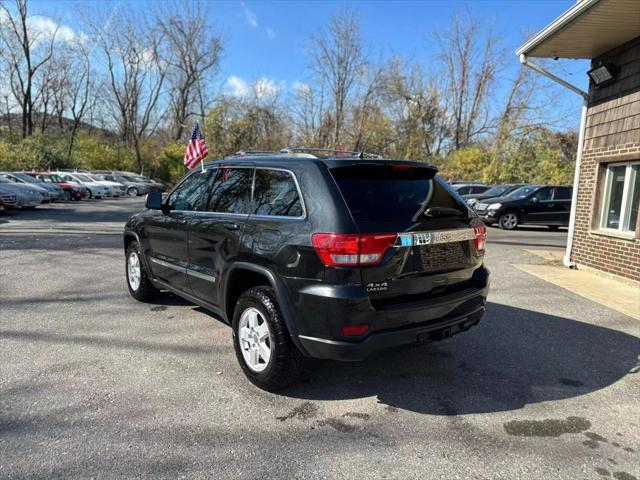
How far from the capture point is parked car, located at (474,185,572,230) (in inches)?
607

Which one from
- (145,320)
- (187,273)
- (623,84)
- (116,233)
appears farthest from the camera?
(116,233)

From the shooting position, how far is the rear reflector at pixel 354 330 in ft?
9.32

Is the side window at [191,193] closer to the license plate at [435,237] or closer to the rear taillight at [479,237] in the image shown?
the license plate at [435,237]

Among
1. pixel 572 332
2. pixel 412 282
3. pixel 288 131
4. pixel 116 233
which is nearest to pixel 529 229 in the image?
pixel 572 332

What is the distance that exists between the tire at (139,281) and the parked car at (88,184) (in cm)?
2271

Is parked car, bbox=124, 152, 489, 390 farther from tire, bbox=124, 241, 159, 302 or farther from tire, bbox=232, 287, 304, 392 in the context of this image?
tire, bbox=124, 241, 159, 302

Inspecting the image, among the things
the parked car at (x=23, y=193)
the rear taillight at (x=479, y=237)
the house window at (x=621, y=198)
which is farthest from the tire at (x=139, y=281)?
the parked car at (x=23, y=193)

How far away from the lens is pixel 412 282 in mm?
3080

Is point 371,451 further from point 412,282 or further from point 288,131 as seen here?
point 288,131

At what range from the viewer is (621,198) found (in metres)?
7.66

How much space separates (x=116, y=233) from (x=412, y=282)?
10.7 m

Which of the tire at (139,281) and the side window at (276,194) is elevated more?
the side window at (276,194)

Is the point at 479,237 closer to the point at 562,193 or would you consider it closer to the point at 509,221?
the point at 509,221

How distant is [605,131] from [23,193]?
62.1 feet
